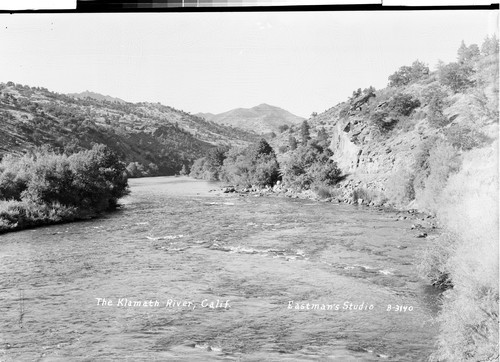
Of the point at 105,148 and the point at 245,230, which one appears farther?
the point at 105,148

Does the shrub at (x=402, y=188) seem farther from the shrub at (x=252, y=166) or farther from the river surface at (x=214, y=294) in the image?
the shrub at (x=252, y=166)

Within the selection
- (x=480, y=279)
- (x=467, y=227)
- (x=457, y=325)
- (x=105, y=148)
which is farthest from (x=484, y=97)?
(x=105, y=148)

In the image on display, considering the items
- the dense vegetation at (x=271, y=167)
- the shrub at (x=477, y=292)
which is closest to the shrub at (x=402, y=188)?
the dense vegetation at (x=271, y=167)

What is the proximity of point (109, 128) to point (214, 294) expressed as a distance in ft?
32.9

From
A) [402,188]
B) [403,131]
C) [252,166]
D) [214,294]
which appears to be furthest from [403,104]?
[214,294]

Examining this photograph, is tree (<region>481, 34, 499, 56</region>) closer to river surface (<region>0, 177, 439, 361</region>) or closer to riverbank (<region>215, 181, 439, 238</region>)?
river surface (<region>0, 177, 439, 361</region>)

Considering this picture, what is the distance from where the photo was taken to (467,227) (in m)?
7.29

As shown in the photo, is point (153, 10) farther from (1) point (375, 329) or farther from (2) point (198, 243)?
(2) point (198, 243)

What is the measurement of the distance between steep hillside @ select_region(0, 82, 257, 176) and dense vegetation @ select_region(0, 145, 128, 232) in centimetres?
50

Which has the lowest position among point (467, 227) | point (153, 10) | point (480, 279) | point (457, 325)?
point (457, 325)

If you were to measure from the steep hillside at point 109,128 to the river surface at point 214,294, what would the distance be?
3.32m

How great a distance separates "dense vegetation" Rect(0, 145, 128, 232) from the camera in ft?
52.6

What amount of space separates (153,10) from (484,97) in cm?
605

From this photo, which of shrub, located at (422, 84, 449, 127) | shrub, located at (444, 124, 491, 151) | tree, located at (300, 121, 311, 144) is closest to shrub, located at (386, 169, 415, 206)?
shrub, located at (422, 84, 449, 127)
